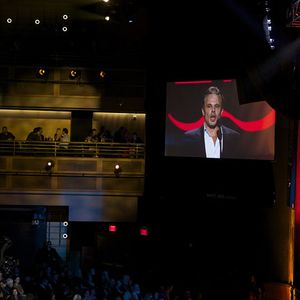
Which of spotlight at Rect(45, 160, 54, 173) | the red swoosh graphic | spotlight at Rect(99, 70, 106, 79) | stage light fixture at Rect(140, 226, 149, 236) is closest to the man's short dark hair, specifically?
the red swoosh graphic

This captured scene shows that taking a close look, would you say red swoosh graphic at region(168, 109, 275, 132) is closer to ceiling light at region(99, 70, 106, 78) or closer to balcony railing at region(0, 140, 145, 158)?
balcony railing at region(0, 140, 145, 158)

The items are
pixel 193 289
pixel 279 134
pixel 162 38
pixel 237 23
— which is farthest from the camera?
pixel 162 38

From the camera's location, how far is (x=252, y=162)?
1497cm

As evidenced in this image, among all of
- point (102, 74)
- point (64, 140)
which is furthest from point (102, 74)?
point (64, 140)

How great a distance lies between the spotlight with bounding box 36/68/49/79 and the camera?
1761 centimetres

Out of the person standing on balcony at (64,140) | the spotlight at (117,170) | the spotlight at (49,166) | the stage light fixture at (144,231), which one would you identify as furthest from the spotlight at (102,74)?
the stage light fixture at (144,231)

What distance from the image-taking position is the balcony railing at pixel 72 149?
1700 centimetres

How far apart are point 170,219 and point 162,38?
4.36m

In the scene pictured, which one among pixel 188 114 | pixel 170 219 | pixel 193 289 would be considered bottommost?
pixel 193 289

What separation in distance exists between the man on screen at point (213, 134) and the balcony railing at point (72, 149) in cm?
190

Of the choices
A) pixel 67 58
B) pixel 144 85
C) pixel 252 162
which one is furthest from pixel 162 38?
pixel 252 162

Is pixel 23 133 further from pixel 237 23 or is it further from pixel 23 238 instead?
pixel 237 23

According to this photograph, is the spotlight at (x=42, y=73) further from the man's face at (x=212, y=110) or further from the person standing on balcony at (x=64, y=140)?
the man's face at (x=212, y=110)

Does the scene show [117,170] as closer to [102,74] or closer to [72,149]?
[72,149]
